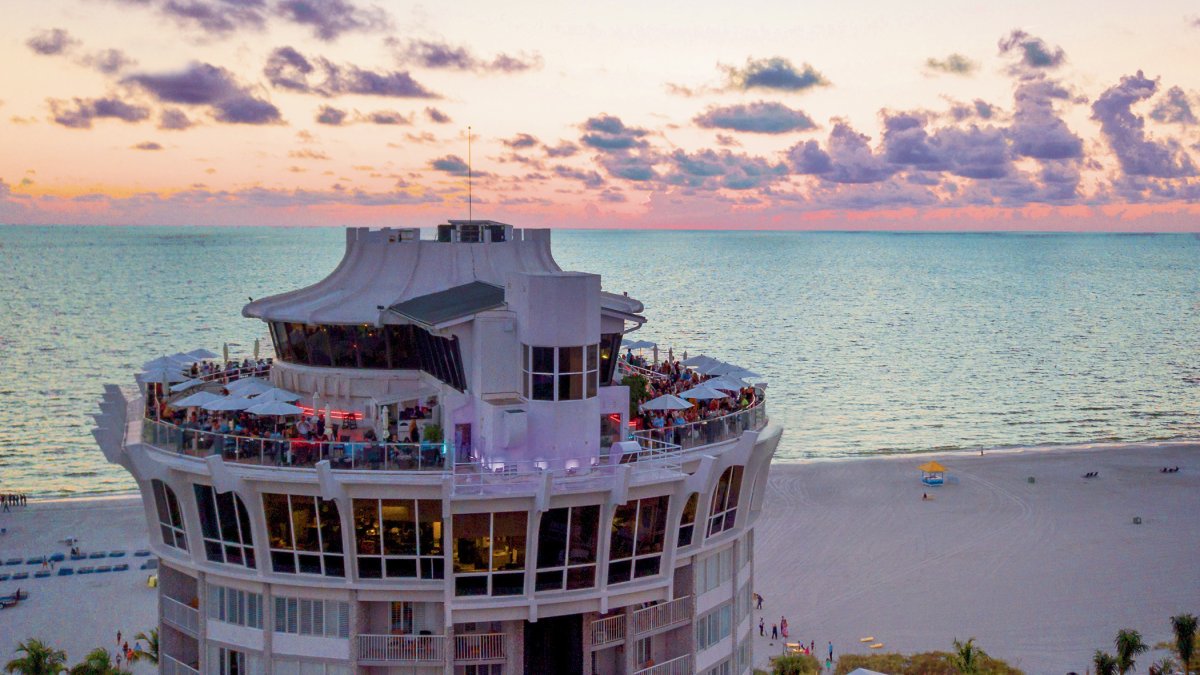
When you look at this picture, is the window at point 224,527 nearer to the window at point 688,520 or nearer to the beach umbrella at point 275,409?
the beach umbrella at point 275,409

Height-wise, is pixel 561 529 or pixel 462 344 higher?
pixel 462 344

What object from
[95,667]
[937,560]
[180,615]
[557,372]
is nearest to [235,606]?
[180,615]

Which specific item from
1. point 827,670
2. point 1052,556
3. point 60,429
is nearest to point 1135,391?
point 1052,556

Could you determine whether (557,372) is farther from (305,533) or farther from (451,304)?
(305,533)

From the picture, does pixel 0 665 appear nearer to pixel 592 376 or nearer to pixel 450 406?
pixel 450 406

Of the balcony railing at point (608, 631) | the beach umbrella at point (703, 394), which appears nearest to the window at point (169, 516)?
the balcony railing at point (608, 631)

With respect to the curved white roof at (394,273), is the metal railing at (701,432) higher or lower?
lower

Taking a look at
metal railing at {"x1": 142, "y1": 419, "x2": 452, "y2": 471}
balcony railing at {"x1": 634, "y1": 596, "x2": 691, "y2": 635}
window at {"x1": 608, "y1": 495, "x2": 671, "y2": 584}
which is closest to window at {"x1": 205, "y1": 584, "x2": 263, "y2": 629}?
metal railing at {"x1": 142, "y1": 419, "x2": 452, "y2": 471}
